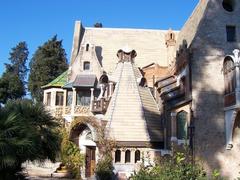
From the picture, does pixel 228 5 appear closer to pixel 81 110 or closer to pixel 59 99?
pixel 81 110

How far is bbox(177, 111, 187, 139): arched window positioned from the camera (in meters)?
21.9

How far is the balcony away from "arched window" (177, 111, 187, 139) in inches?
258

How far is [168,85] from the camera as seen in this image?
2581 cm

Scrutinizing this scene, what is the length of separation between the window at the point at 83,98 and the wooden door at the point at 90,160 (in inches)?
226

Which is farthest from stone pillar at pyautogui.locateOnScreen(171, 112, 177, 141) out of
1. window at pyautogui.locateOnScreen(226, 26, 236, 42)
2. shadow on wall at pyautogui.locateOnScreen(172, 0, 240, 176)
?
window at pyautogui.locateOnScreen(226, 26, 236, 42)

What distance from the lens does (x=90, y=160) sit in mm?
26266

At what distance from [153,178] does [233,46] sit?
15.2 metres

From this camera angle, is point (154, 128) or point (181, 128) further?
point (154, 128)

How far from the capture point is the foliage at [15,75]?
5191cm

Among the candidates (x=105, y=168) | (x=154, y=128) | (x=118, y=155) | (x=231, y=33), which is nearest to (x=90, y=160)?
(x=118, y=155)

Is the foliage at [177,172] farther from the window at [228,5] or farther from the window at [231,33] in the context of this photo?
the window at [228,5]

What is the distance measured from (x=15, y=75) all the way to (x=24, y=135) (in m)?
46.3

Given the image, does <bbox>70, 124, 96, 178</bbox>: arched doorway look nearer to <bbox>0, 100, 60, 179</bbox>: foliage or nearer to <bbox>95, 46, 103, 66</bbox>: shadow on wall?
<bbox>95, 46, 103, 66</bbox>: shadow on wall

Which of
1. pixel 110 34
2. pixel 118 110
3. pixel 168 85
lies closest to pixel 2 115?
pixel 118 110
